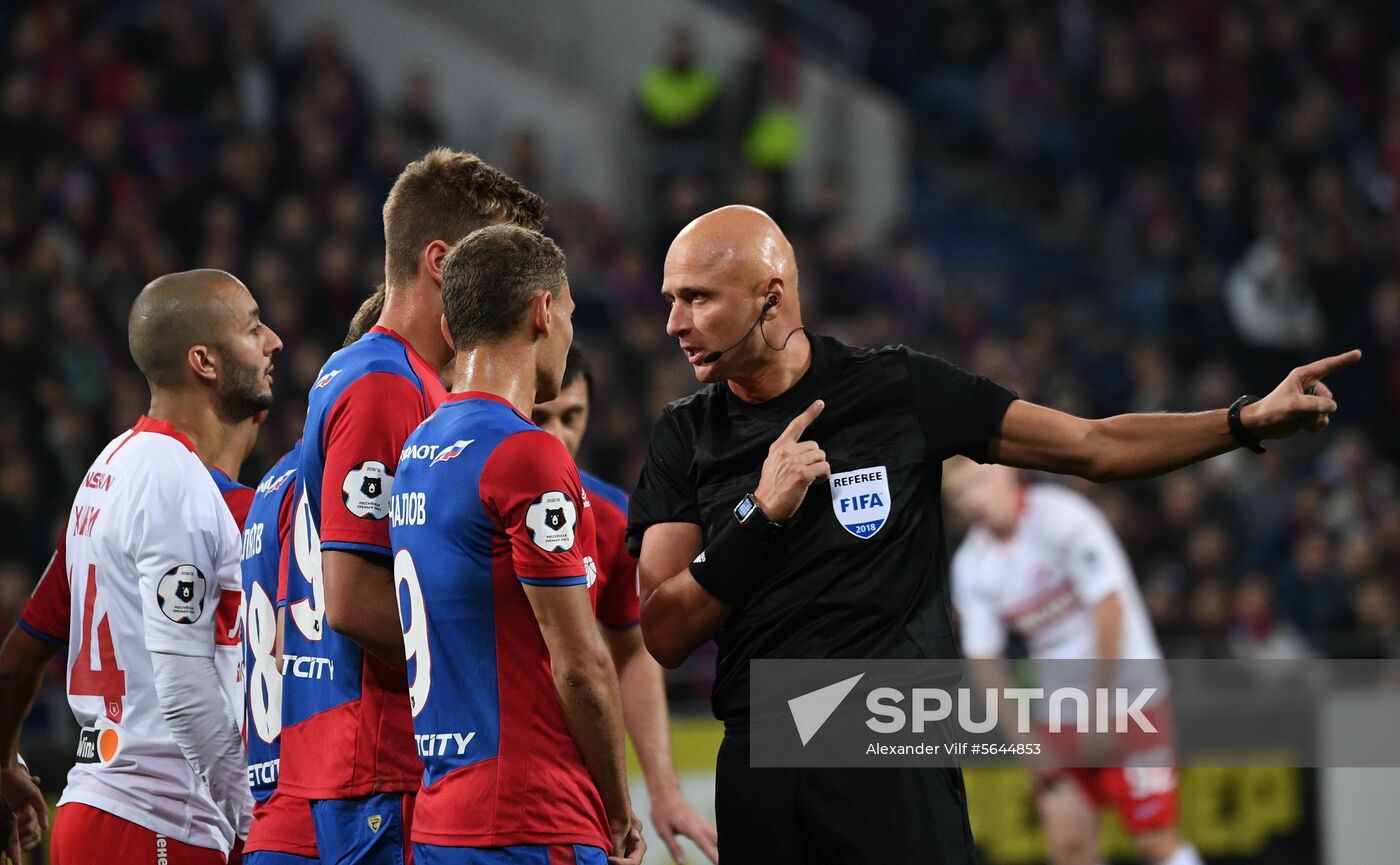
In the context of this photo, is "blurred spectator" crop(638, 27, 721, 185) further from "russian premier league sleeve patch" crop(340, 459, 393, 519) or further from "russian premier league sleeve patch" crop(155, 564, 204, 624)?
"russian premier league sleeve patch" crop(340, 459, 393, 519)

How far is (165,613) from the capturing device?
14.5 ft

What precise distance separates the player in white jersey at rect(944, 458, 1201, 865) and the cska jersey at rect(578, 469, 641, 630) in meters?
3.66

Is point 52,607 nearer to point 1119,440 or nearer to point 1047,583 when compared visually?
point 1119,440

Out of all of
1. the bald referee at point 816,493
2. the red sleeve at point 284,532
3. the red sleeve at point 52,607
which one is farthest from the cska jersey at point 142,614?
the bald referee at point 816,493

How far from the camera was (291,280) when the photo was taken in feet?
41.7

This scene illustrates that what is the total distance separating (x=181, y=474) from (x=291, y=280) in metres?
8.40

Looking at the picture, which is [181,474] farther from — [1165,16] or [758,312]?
[1165,16]

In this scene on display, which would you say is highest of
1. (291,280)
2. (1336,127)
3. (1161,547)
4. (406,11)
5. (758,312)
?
(406,11)

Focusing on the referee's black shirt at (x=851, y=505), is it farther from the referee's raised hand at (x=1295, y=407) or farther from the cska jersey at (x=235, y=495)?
the cska jersey at (x=235, y=495)

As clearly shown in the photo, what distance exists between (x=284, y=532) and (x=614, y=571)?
4.53ft

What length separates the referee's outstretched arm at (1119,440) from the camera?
419 centimetres

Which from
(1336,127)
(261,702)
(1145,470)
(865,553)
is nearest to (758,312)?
(865,553)

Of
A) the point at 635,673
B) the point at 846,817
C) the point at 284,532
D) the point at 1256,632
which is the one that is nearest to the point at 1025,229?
the point at 1256,632

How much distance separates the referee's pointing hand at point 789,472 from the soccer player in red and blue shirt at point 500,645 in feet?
1.75
